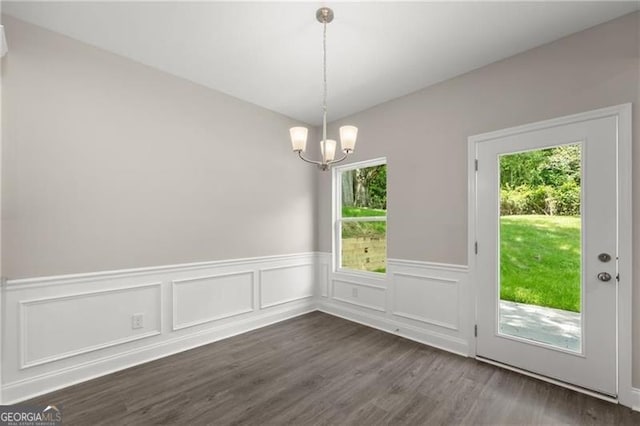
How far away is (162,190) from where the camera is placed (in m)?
2.82

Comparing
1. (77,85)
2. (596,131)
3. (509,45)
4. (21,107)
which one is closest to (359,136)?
(509,45)

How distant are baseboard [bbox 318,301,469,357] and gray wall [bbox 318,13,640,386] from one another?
30.9 inches

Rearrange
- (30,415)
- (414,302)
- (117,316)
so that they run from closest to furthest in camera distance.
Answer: (30,415)
(117,316)
(414,302)

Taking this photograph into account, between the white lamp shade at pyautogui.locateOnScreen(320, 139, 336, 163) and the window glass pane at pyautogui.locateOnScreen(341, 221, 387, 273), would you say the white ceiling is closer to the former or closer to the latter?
the white lamp shade at pyautogui.locateOnScreen(320, 139, 336, 163)

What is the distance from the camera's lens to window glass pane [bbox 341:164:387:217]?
367 centimetres

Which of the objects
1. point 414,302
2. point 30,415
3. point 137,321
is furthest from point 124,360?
point 414,302

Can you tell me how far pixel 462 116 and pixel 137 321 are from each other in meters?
3.67

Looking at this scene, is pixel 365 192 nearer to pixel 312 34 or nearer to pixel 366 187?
pixel 366 187

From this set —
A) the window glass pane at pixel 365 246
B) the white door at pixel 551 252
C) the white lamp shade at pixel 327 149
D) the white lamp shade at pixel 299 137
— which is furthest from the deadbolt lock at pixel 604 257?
the white lamp shade at pixel 299 137

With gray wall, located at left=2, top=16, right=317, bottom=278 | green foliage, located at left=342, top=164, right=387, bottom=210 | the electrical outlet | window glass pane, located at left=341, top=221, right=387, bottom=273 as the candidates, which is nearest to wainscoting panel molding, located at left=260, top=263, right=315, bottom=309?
gray wall, located at left=2, top=16, right=317, bottom=278

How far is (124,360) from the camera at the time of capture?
2.56 m

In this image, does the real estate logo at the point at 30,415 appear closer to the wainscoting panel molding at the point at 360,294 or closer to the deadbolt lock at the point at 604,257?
the wainscoting panel molding at the point at 360,294

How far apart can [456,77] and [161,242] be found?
11.0 feet

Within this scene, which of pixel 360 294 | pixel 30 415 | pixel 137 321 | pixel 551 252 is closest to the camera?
pixel 30 415
